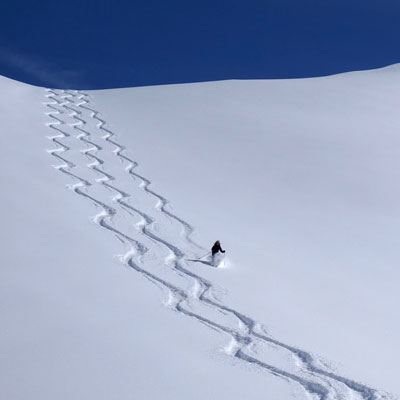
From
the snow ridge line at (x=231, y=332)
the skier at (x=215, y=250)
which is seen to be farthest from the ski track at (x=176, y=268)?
the skier at (x=215, y=250)

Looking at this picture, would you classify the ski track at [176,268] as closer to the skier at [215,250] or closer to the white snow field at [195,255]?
the white snow field at [195,255]

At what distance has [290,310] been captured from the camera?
21.6 feet

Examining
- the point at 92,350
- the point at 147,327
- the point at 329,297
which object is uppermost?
the point at 329,297

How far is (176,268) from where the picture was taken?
24.9 ft

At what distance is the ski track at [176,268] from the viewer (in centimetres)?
493

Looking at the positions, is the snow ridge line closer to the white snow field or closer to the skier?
the white snow field

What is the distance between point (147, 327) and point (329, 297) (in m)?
2.35

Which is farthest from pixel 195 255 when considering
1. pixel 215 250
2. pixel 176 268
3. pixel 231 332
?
pixel 231 332

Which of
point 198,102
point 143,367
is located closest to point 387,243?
point 143,367

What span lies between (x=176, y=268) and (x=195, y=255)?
0.64 meters

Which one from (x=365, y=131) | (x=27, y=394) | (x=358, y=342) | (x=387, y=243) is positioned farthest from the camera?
(x=365, y=131)

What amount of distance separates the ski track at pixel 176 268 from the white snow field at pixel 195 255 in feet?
0.07

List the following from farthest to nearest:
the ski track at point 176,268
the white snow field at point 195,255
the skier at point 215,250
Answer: the skier at point 215,250, the ski track at point 176,268, the white snow field at point 195,255

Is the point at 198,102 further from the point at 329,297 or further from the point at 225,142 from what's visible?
the point at 329,297
